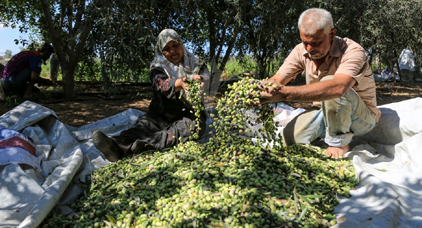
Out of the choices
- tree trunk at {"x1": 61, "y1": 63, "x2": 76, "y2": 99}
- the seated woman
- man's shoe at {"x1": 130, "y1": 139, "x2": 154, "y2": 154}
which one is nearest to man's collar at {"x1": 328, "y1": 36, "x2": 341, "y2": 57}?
the seated woman

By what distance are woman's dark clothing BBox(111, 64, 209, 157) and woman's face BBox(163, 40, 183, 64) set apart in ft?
0.60

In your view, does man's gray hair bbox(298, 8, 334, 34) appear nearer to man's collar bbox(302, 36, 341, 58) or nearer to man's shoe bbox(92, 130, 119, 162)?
man's collar bbox(302, 36, 341, 58)

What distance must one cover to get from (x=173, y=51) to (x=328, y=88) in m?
1.60

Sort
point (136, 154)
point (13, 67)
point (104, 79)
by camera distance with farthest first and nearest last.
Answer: point (13, 67), point (104, 79), point (136, 154)

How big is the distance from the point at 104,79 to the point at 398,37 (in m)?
7.20

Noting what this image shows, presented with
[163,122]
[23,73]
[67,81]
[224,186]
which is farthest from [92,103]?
[224,186]

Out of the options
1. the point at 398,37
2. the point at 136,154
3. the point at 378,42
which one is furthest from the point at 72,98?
the point at 398,37

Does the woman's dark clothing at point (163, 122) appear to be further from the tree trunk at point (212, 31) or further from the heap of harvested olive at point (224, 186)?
the tree trunk at point (212, 31)

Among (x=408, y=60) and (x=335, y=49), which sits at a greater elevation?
(x=408, y=60)

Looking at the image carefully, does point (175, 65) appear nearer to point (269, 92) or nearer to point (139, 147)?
point (139, 147)

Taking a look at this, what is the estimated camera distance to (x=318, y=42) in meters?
2.59

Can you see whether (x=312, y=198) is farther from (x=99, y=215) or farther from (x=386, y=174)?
(x=99, y=215)

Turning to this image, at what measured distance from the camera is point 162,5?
19.0 ft

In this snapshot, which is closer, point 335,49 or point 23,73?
point 335,49
